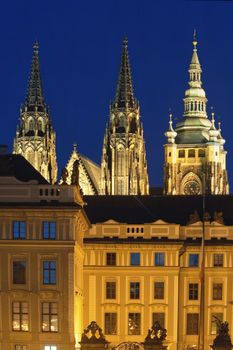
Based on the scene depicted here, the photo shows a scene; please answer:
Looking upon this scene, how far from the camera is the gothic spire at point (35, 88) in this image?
145 m

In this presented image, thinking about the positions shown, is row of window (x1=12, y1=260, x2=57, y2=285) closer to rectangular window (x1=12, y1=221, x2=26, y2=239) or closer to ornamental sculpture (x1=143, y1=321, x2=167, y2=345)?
rectangular window (x1=12, y1=221, x2=26, y2=239)

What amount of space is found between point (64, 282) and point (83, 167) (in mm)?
86816

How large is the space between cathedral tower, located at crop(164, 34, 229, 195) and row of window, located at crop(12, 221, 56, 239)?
9110 cm

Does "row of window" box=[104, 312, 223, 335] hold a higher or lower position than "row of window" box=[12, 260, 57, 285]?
lower

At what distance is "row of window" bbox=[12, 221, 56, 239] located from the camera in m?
60.5

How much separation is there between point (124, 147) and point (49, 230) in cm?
8606

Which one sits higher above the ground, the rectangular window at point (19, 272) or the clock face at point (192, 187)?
the clock face at point (192, 187)

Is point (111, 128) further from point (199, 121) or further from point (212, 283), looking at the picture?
point (212, 283)

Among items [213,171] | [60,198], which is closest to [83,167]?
[213,171]

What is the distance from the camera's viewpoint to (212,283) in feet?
235

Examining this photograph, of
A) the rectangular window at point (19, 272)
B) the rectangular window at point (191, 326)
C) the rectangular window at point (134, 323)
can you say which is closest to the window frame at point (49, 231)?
the rectangular window at point (19, 272)

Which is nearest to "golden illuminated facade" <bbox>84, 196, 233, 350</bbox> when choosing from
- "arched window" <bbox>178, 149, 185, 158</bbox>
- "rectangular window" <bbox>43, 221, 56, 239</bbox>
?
"rectangular window" <bbox>43, 221, 56, 239</bbox>

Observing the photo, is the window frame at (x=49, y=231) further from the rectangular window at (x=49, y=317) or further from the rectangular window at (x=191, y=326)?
the rectangular window at (x=191, y=326)

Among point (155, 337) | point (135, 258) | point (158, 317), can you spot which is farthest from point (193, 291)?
point (155, 337)
